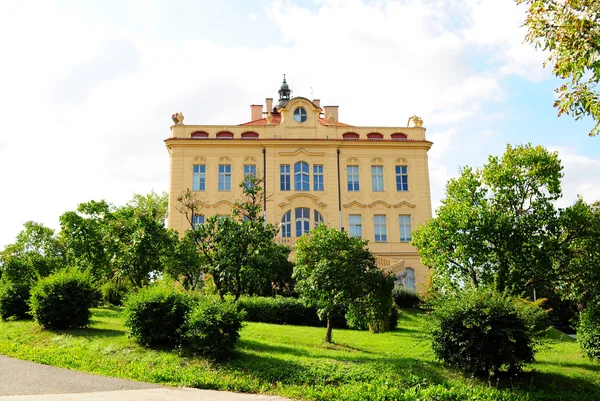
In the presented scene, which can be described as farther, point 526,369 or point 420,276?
point 420,276

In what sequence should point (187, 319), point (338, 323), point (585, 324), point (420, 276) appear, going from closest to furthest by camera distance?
point (187, 319), point (585, 324), point (338, 323), point (420, 276)

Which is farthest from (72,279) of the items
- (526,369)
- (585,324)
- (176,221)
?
(176,221)

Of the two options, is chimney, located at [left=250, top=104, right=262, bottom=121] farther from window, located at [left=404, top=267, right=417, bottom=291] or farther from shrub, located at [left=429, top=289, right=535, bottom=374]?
shrub, located at [left=429, top=289, right=535, bottom=374]

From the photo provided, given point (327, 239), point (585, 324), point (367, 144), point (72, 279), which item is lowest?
point (585, 324)

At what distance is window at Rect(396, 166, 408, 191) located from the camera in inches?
1628

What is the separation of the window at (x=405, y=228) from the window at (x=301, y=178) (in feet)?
25.0

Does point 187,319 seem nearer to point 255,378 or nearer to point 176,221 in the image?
point 255,378

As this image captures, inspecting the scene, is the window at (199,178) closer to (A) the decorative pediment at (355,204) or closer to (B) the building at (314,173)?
(B) the building at (314,173)

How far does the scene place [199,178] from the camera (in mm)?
40188

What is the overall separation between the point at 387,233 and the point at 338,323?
757 inches

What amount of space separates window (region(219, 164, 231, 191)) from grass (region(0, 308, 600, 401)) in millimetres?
23860

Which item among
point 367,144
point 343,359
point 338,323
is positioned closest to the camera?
point 343,359

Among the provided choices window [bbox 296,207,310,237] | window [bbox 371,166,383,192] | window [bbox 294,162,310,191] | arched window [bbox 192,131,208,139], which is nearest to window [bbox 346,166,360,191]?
window [bbox 371,166,383,192]

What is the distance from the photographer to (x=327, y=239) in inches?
675
